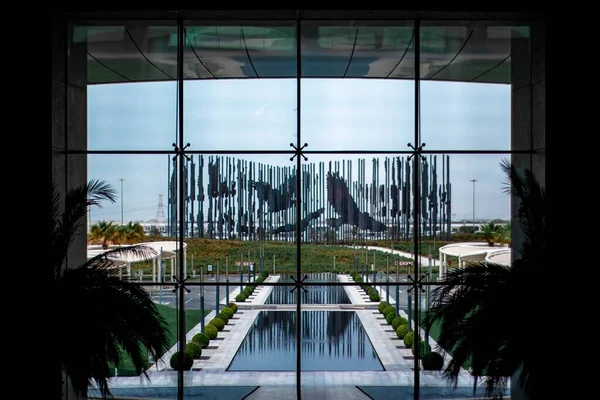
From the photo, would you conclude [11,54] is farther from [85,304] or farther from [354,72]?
[354,72]

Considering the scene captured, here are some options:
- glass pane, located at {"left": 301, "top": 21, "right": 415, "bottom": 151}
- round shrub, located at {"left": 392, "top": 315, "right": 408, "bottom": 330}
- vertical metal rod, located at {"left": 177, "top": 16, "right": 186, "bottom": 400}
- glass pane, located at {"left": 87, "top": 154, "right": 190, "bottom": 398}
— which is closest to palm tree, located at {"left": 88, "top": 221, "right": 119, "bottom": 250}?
glass pane, located at {"left": 87, "top": 154, "right": 190, "bottom": 398}

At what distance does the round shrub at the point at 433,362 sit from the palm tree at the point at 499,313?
3.52 feet

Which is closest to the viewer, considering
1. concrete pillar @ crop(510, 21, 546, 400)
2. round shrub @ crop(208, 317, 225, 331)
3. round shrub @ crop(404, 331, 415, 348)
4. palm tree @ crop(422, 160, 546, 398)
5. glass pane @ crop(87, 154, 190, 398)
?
palm tree @ crop(422, 160, 546, 398)

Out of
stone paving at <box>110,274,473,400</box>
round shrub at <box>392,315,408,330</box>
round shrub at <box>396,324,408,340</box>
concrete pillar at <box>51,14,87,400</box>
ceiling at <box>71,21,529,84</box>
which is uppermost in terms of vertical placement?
ceiling at <box>71,21,529,84</box>

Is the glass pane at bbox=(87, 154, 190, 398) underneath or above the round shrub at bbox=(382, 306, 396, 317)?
above

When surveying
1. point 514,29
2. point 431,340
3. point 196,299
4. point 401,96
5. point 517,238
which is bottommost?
point 431,340

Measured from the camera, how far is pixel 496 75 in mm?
8867

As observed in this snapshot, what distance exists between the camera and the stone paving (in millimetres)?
8430

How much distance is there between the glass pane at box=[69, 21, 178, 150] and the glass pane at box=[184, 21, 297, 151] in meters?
0.29

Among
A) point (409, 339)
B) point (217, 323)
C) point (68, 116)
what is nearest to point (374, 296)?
point (409, 339)

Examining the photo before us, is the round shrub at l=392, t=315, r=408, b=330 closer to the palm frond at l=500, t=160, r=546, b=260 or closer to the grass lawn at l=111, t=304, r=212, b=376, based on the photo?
the palm frond at l=500, t=160, r=546, b=260

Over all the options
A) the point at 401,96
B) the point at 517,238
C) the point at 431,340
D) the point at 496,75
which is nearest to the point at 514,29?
the point at 496,75

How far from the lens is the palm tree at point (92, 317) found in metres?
7.01

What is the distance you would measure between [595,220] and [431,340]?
2704 mm
